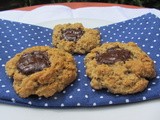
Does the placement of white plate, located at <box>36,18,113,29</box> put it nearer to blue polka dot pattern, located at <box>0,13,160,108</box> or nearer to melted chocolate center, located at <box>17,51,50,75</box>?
blue polka dot pattern, located at <box>0,13,160,108</box>

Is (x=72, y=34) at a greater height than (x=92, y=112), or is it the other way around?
(x=72, y=34)

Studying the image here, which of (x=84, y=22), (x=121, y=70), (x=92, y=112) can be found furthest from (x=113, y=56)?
(x=84, y=22)

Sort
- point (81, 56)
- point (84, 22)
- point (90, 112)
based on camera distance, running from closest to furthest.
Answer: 1. point (90, 112)
2. point (81, 56)
3. point (84, 22)

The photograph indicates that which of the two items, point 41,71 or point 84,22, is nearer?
point 41,71

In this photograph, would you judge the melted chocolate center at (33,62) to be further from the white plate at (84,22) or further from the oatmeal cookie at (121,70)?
the white plate at (84,22)

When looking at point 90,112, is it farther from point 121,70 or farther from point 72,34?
point 72,34

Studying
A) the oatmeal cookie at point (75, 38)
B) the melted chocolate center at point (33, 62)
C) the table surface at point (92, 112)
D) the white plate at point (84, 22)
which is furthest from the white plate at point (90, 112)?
the white plate at point (84, 22)

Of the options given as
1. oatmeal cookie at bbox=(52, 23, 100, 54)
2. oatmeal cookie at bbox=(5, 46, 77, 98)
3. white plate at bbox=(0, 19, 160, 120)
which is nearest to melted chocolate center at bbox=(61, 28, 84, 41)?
oatmeal cookie at bbox=(52, 23, 100, 54)
